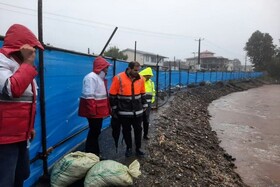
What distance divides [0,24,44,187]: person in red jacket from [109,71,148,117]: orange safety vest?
2.25 metres

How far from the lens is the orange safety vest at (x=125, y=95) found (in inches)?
182

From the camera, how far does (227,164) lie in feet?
25.2

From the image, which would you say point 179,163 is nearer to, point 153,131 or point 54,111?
point 153,131

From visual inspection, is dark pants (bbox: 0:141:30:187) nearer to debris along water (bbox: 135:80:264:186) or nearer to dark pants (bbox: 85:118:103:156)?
dark pants (bbox: 85:118:103:156)

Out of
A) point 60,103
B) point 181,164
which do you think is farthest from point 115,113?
point 181,164

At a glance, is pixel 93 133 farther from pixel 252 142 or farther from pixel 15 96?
pixel 252 142

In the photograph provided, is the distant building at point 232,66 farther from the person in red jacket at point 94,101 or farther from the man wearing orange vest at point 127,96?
the person in red jacket at point 94,101

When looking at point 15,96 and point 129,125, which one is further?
point 129,125

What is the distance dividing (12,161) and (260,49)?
72797 millimetres

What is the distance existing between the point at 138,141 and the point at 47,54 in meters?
2.27

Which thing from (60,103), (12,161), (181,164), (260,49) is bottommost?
(181,164)

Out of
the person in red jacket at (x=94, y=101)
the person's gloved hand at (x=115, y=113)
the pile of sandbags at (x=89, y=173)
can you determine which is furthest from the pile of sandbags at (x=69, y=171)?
the person's gloved hand at (x=115, y=113)

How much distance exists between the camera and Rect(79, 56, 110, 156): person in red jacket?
425 cm

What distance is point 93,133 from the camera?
450cm
